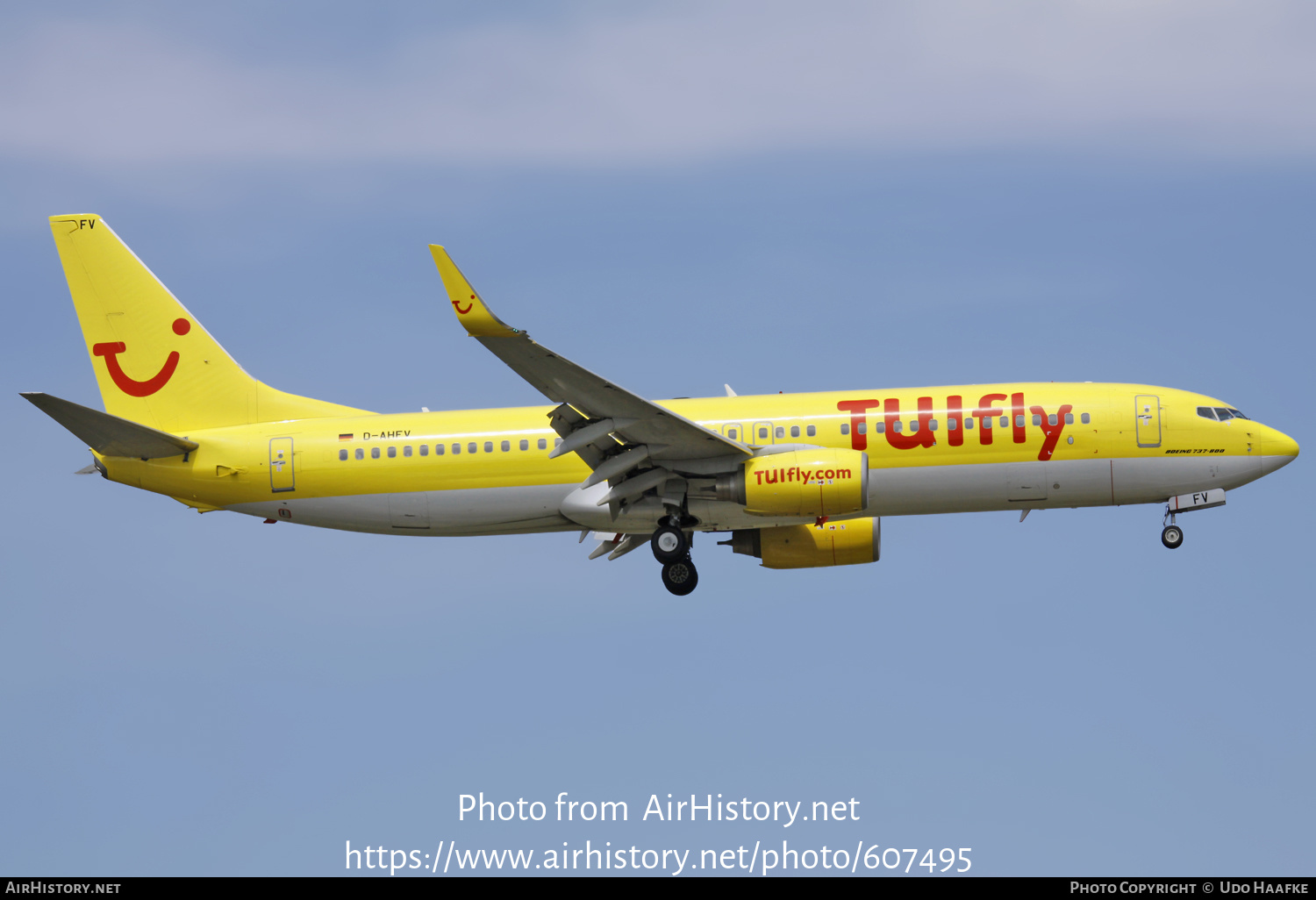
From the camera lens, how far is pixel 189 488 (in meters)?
35.4

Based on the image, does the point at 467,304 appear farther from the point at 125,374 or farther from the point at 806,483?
the point at 125,374

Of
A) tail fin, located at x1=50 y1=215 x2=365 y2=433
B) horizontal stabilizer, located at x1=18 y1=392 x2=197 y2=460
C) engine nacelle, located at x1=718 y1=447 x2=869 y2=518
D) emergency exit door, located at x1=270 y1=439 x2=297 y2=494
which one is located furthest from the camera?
tail fin, located at x1=50 y1=215 x2=365 y2=433

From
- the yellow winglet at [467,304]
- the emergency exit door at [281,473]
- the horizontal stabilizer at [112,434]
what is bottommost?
the emergency exit door at [281,473]

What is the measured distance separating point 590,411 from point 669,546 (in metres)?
4.35

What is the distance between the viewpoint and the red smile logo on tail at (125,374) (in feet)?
125

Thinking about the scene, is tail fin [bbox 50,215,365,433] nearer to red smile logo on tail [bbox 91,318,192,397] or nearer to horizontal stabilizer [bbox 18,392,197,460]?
red smile logo on tail [bbox 91,318,192,397]

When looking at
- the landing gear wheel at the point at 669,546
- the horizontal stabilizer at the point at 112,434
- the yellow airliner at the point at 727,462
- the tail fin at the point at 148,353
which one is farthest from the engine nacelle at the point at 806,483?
the horizontal stabilizer at the point at 112,434

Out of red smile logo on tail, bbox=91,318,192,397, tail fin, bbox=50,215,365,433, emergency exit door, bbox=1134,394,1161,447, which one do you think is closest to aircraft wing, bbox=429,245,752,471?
tail fin, bbox=50,215,365,433

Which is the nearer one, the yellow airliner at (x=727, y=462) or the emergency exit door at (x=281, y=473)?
the yellow airliner at (x=727, y=462)

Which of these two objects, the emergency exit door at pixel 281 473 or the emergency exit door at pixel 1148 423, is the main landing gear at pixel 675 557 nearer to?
the emergency exit door at pixel 281 473

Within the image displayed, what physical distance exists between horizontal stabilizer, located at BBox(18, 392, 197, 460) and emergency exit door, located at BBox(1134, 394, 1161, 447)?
2383 centimetres

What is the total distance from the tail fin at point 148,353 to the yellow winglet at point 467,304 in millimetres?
11356

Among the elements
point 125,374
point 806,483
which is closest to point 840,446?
point 806,483

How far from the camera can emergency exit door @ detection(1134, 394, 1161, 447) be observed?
34.0 metres
